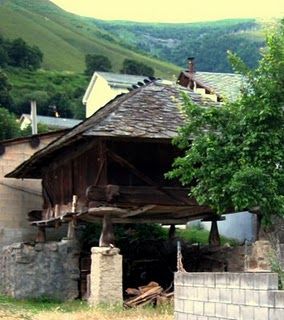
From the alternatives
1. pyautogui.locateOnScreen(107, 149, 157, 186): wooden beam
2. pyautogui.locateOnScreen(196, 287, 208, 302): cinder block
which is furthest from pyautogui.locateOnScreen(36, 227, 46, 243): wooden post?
pyautogui.locateOnScreen(196, 287, 208, 302): cinder block

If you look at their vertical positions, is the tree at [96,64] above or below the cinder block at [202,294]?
above

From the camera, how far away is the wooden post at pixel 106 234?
825 inches

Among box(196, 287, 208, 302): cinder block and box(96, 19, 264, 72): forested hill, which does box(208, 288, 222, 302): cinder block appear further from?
box(96, 19, 264, 72): forested hill

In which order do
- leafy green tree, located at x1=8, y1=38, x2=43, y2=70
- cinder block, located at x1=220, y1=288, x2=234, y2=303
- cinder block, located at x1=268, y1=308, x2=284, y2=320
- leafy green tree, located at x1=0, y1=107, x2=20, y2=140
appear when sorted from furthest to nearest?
leafy green tree, located at x1=8, y1=38, x2=43, y2=70
leafy green tree, located at x1=0, y1=107, x2=20, y2=140
cinder block, located at x1=220, y1=288, x2=234, y2=303
cinder block, located at x1=268, y1=308, x2=284, y2=320

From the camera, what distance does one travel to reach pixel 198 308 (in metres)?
13.3

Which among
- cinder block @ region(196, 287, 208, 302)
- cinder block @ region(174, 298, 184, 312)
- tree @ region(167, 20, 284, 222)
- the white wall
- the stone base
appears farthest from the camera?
the white wall

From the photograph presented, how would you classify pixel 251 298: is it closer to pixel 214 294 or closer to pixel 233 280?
pixel 233 280

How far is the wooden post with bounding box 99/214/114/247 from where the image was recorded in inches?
825

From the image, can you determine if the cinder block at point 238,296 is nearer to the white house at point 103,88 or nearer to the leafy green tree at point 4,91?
the white house at point 103,88

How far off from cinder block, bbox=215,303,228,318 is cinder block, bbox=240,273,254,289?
0.68 m

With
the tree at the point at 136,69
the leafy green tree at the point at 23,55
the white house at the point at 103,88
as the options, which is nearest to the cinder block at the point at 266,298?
the white house at the point at 103,88

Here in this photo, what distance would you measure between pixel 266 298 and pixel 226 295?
1.22m

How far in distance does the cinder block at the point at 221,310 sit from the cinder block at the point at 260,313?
971 millimetres

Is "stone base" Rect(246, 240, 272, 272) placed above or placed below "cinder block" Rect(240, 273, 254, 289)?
below
